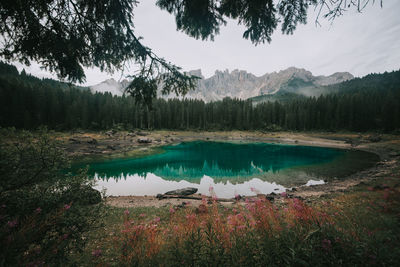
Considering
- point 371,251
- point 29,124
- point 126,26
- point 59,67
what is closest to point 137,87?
point 126,26

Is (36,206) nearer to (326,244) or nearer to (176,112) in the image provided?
(326,244)

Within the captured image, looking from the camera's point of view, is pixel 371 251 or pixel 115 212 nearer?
pixel 371 251

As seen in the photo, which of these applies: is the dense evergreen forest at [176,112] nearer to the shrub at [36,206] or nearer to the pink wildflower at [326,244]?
the shrub at [36,206]

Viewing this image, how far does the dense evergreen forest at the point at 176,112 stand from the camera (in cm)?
5034

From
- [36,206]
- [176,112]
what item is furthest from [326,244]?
[176,112]

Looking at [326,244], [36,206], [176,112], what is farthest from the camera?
[176,112]

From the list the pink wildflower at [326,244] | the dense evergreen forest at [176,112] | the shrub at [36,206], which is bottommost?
the pink wildflower at [326,244]

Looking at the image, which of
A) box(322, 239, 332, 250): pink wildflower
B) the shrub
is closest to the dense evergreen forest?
the shrub

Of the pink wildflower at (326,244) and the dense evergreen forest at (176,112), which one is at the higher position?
the dense evergreen forest at (176,112)

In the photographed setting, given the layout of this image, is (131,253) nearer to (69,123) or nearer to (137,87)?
(137,87)

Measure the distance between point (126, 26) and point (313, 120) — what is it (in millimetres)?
92938

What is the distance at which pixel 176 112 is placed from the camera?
80.8 metres

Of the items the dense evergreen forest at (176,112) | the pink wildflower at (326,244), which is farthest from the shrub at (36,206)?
the dense evergreen forest at (176,112)

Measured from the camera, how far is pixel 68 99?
62312mm
